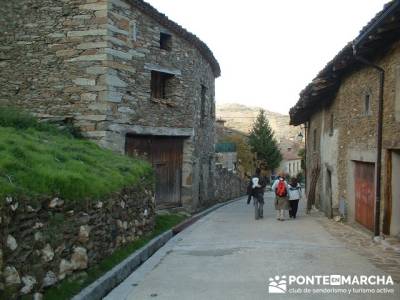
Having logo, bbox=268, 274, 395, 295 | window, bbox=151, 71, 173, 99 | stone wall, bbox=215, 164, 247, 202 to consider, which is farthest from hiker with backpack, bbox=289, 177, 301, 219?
logo, bbox=268, 274, 395, 295

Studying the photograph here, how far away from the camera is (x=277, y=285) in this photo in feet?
19.1

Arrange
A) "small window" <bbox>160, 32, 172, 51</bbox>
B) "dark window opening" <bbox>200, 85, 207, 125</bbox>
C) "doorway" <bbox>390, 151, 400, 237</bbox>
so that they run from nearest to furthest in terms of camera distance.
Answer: "doorway" <bbox>390, 151, 400, 237</bbox>
"small window" <bbox>160, 32, 172, 51</bbox>
"dark window opening" <bbox>200, 85, 207, 125</bbox>

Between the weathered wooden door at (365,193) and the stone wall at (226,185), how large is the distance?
957cm

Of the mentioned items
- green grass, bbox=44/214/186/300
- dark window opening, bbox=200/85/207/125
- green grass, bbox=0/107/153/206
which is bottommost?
green grass, bbox=44/214/186/300

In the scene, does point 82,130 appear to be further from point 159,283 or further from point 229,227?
point 159,283

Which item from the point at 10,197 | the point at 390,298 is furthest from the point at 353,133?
the point at 10,197

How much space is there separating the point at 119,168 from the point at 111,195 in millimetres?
1727

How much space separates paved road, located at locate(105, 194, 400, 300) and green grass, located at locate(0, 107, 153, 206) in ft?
4.33

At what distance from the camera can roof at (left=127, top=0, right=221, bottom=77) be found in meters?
12.3

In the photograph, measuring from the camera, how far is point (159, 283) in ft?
20.0

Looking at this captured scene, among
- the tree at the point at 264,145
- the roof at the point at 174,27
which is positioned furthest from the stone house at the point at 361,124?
the tree at the point at 264,145

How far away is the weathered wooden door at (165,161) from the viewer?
42.7 feet

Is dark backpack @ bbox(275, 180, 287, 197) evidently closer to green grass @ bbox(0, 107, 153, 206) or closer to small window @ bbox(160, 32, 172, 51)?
green grass @ bbox(0, 107, 153, 206)

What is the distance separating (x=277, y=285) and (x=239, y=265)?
3.99 feet
